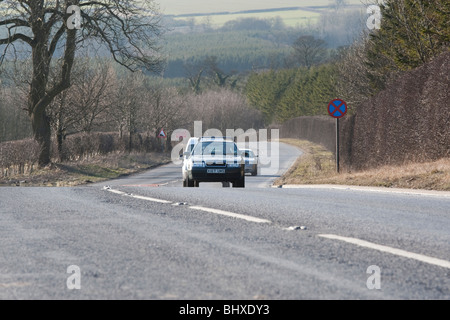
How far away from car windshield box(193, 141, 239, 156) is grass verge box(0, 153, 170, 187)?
1372cm

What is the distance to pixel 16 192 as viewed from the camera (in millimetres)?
16016

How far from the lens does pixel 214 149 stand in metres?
23.4

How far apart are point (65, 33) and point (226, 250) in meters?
32.8

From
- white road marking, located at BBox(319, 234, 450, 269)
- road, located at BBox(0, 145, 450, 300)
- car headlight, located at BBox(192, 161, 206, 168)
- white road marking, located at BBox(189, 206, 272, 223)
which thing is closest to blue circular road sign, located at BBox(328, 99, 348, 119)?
car headlight, located at BBox(192, 161, 206, 168)

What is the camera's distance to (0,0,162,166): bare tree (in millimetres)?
35469

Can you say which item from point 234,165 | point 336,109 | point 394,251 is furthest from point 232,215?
point 336,109

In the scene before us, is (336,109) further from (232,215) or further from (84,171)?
(232,215)

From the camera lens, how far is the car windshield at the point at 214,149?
23.2 meters

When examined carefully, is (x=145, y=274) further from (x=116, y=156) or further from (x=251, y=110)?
(x=251, y=110)

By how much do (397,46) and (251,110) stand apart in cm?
11729

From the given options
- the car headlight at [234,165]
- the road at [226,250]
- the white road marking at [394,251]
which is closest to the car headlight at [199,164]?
the car headlight at [234,165]

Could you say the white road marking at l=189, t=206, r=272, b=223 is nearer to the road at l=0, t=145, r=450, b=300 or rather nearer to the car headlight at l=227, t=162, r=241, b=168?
the road at l=0, t=145, r=450, b=300

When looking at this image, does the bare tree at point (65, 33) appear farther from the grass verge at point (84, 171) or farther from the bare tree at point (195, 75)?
the bare tree at point (195, 75)
